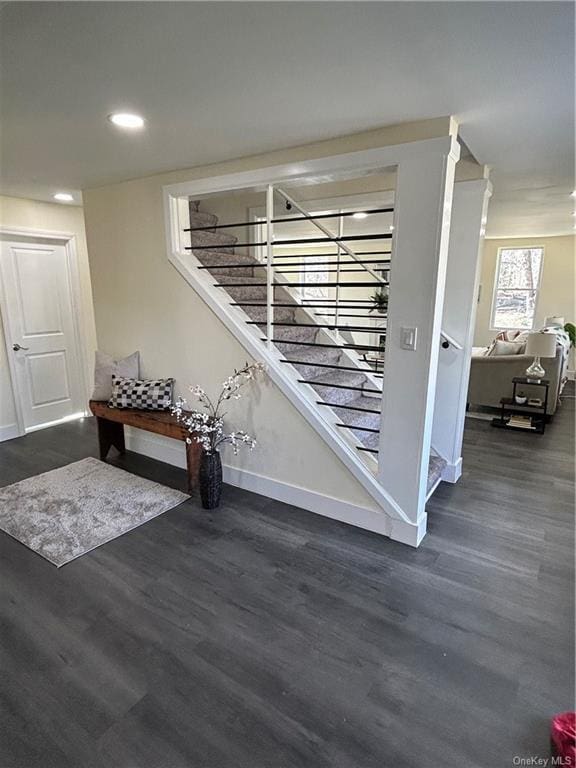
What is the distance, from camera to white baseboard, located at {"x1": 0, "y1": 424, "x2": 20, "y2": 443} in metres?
4.10

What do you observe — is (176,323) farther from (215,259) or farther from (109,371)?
(109,371)

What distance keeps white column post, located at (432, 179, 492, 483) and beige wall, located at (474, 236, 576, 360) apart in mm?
5105

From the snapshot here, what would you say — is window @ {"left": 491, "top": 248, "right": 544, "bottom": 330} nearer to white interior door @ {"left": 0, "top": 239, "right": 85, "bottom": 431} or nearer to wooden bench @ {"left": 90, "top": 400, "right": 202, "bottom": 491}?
wooden bench @ {"left": 90, "top": 400, "right": 202, "bottom": 491}

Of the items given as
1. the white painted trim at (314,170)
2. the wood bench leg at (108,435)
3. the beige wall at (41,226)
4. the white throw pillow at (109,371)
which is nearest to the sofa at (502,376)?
the white painted trim at (314,170)

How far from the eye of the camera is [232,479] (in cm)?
326

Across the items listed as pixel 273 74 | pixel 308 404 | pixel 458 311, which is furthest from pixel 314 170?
pixel 458 311

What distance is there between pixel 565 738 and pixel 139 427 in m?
2.98

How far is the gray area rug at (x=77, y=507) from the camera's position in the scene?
8.20ft

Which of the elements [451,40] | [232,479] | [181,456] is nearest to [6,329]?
[181,456]

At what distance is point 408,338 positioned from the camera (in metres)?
2.25

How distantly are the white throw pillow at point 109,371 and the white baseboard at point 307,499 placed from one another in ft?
1.73

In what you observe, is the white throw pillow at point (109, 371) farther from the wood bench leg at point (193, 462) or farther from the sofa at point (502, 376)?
the sofa at point (502, 376)

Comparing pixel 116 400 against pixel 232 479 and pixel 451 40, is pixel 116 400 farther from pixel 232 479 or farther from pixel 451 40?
pixel 451 40

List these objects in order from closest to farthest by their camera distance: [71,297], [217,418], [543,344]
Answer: [217,418]
[543,344]
[71,297]
